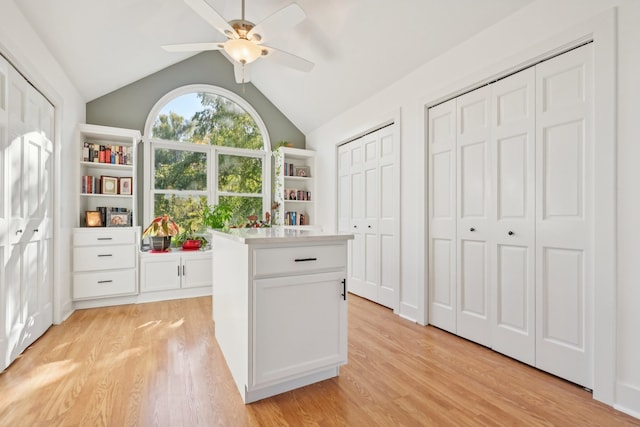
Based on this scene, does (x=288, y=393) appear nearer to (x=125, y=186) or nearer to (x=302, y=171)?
(x=125, y=186)

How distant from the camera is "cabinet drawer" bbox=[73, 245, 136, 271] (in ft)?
10.7

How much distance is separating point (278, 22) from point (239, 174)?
291 cm

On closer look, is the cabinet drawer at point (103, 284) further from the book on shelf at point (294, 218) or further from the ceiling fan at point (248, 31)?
the ceiling fan at point (248, 31)

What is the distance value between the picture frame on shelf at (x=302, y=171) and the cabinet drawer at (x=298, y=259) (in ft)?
10.8

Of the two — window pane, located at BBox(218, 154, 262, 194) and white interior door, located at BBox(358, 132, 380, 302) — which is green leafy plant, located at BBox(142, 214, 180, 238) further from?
white interior door, located at BBox(358, 132, 380, 302)

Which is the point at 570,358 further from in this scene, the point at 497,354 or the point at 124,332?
the point at 124,332

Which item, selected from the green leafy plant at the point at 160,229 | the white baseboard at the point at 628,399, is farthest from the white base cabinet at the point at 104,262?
the white baseboard at the point at 628,399

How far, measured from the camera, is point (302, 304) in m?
1.71

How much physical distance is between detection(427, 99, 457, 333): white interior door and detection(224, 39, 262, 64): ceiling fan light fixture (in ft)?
5.44

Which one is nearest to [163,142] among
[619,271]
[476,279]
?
[476,279]

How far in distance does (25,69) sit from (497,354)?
402cm

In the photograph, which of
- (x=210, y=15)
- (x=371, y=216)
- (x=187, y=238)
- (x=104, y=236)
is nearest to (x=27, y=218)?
(x=104, y=236)

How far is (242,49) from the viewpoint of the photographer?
7.79 feet

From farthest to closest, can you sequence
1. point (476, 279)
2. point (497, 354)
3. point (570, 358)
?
1. point (476, 279)
2. point (497, 354)
3. point (570, 358)
